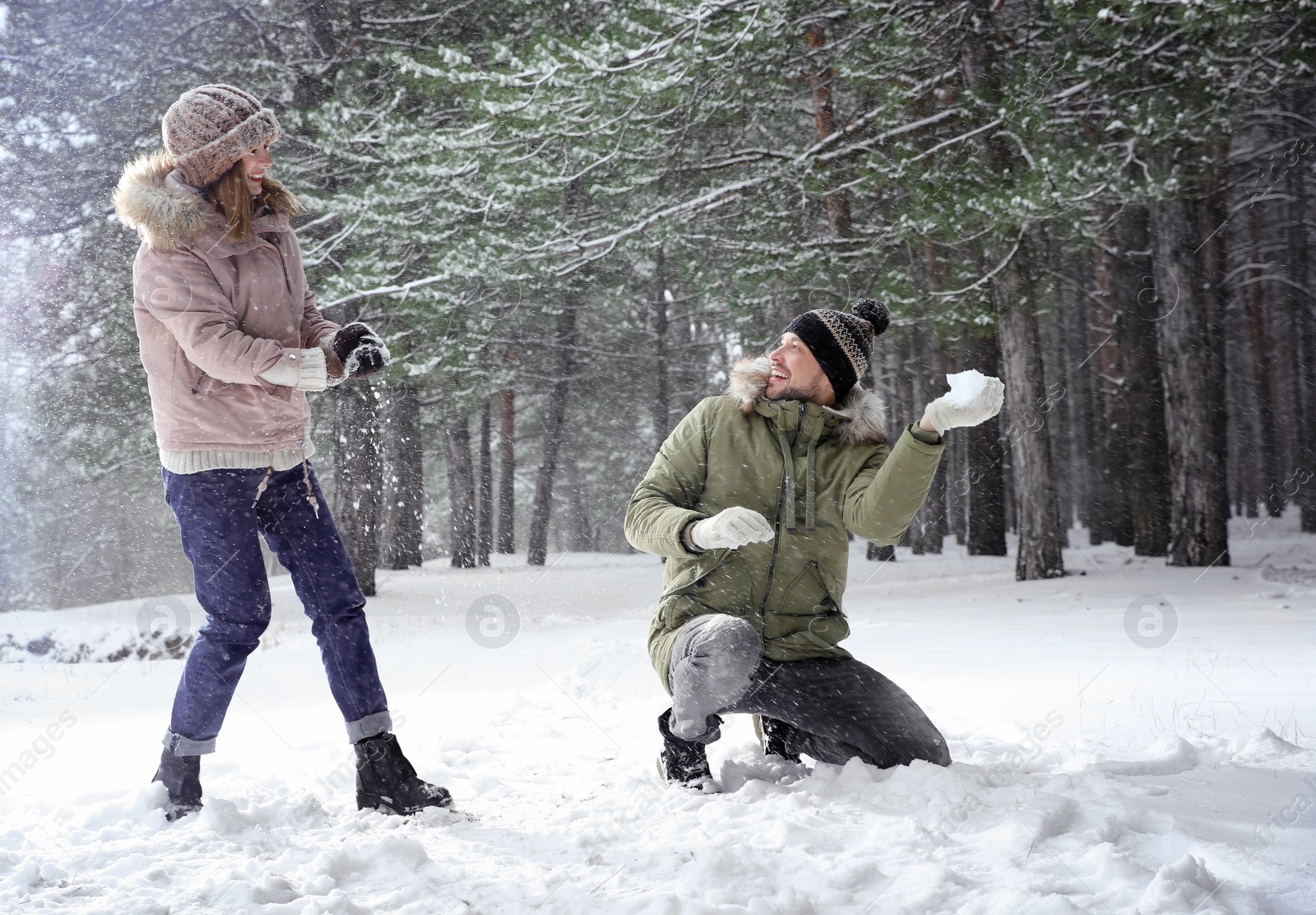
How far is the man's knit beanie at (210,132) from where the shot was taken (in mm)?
2707

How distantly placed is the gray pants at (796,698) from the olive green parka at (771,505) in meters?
0.10

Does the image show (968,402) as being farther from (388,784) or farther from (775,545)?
(388,784)

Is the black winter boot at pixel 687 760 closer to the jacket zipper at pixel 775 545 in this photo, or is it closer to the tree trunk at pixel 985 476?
the jacket zipper at pixel 775 545

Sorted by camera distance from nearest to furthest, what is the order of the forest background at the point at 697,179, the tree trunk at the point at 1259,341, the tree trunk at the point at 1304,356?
the forest background at the point at 697,179 < the tree trunk at the point at 1304,356 < the tree trunk at the point at 1259,341

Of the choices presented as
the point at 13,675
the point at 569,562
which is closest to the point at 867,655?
the point at 13,675

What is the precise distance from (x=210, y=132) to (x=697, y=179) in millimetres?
7248

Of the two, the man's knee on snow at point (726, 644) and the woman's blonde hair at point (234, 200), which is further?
the woman's blonde hair at point (234, 200)

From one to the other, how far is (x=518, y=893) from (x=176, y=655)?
7.44 metres

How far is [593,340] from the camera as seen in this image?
18984mm

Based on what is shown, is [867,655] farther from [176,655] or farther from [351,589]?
[176,655]

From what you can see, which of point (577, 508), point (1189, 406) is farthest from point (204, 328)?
point (577, 508)

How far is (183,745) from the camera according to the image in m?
2.61

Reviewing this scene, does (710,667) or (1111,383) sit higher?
A: (1111,383)

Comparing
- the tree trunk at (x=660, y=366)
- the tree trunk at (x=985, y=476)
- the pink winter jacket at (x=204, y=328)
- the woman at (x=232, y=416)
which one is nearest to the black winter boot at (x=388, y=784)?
the woman at (x=232, y=416)
